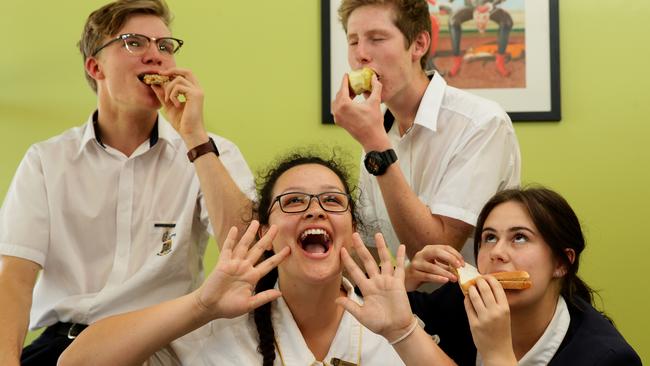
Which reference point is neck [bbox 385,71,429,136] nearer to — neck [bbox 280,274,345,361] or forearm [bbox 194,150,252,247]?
forearm [bbox 194,150,252,247]

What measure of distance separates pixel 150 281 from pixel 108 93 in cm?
60

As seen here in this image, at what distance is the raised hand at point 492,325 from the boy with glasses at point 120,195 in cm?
79

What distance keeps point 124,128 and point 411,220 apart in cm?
93

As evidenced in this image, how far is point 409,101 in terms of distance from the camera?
2277 millimetres

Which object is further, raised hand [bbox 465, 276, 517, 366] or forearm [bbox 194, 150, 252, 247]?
forearm [bbox 194, 150, 252, 247]

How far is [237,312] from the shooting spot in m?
1.59

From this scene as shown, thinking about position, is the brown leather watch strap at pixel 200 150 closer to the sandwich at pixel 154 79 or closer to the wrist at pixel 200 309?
the sandwich at pixel 154 79

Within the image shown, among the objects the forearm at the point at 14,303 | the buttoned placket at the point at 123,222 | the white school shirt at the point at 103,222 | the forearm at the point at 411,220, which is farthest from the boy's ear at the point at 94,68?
the forearm at the point at 411,220

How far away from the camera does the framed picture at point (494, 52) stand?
2.85m

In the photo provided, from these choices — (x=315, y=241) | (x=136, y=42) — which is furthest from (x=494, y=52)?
(x=315, y=241)

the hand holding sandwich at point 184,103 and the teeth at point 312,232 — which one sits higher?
the hand holding sandwich at point 184,103

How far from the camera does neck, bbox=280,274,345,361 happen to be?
1.74 m

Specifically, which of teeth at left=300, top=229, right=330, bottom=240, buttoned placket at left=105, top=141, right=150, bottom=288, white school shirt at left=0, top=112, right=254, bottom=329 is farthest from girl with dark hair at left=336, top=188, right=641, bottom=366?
buttoned placket at left=105, top=141, right=150, bottom=288

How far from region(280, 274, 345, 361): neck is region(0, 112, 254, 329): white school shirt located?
22.9 inches
